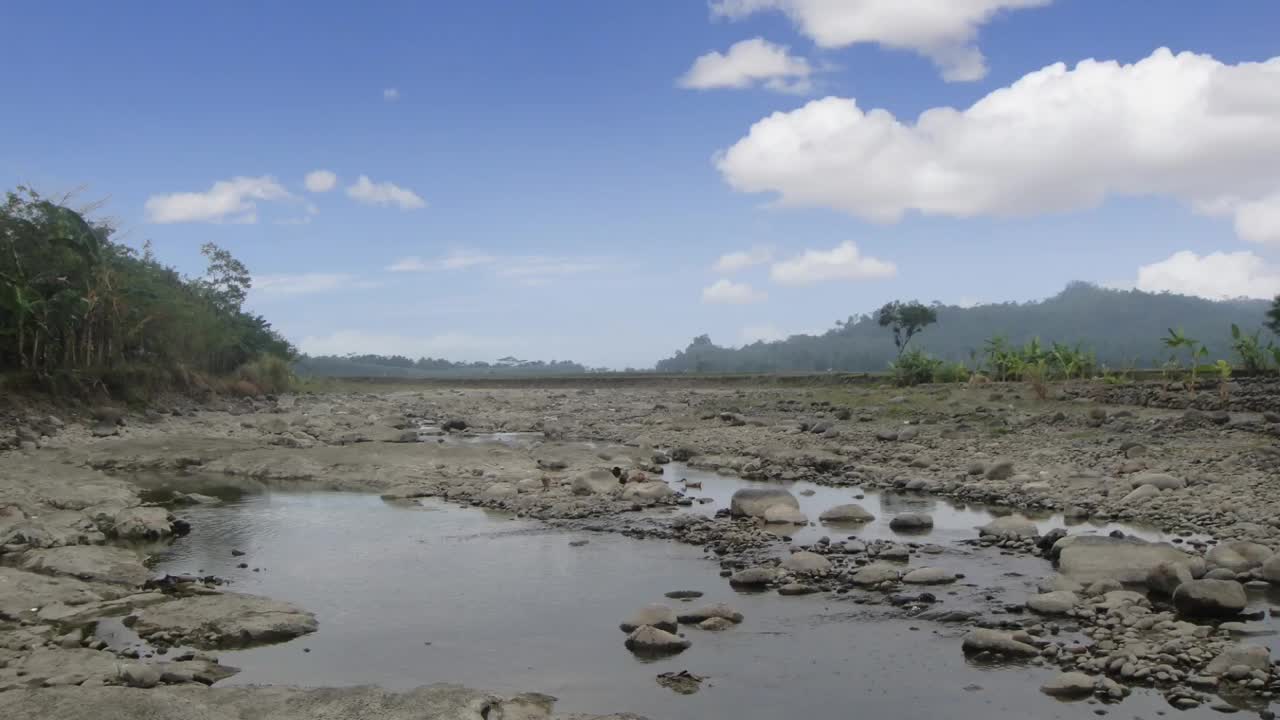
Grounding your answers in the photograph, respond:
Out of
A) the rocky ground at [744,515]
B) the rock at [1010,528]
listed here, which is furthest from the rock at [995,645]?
the rock at [1010,528]

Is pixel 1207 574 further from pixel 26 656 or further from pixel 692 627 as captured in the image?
pixel 26 656

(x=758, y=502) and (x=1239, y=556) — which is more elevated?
(x=1239, y=556)

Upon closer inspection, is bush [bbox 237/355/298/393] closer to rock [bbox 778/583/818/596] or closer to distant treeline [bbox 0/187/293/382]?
distant treeline [bbox 0/187/293/382]

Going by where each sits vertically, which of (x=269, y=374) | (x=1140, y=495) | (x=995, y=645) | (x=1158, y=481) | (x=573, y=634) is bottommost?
(x=573, y=634)

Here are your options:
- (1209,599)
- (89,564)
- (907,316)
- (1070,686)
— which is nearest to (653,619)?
(1070,686)

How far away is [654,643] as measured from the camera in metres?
8.03

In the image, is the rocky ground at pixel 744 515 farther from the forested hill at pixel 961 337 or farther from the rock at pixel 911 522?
the forested hill at pixel 961 337

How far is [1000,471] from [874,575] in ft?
24.7

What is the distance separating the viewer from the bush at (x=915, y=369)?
40.2m

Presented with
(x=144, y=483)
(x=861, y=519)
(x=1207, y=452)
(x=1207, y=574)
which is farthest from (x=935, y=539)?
(x=144, y=483)

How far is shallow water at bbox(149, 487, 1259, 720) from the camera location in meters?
6.91

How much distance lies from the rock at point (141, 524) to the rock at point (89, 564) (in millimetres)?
1606

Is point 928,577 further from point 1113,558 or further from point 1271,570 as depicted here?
point 1271,570

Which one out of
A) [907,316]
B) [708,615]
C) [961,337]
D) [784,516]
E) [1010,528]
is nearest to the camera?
[708,615]
